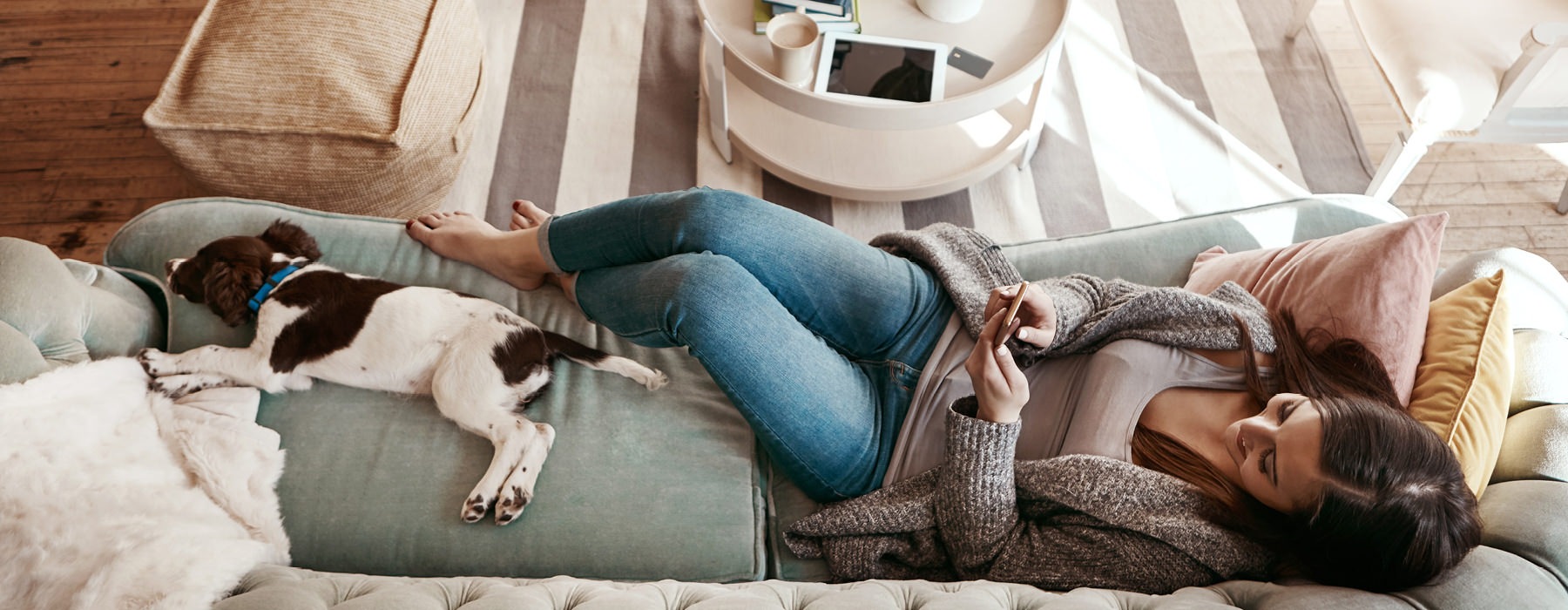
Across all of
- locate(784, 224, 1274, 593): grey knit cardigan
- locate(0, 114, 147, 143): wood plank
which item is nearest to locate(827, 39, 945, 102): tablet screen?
locate(784, 224, 1274, 593): grey knit cardigan

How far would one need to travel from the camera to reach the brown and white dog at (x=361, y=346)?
1.47 metres

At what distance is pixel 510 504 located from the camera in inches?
53.3

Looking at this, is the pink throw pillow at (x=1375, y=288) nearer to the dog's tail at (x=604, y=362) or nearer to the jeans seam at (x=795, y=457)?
the jeans seam at (x=795, y=457)

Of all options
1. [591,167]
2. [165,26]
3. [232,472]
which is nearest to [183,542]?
[232,472]

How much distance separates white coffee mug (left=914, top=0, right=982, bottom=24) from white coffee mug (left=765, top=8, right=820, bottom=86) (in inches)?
12.5

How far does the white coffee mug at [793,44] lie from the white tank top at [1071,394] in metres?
0.72

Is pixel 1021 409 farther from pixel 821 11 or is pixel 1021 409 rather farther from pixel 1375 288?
pixel 821 11

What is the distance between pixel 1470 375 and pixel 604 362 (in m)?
1.33

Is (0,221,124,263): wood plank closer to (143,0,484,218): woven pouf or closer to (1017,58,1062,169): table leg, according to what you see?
(143,0,484,218): woven pouf

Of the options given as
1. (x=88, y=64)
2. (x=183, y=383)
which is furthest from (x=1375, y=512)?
(x=88, y=64)

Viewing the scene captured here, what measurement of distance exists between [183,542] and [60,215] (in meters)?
1.49

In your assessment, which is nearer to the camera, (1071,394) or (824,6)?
(1071,394)

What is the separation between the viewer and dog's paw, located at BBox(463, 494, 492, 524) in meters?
1.36

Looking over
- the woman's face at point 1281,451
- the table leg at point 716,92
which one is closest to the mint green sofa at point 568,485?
the woman's face at point 1281,451
